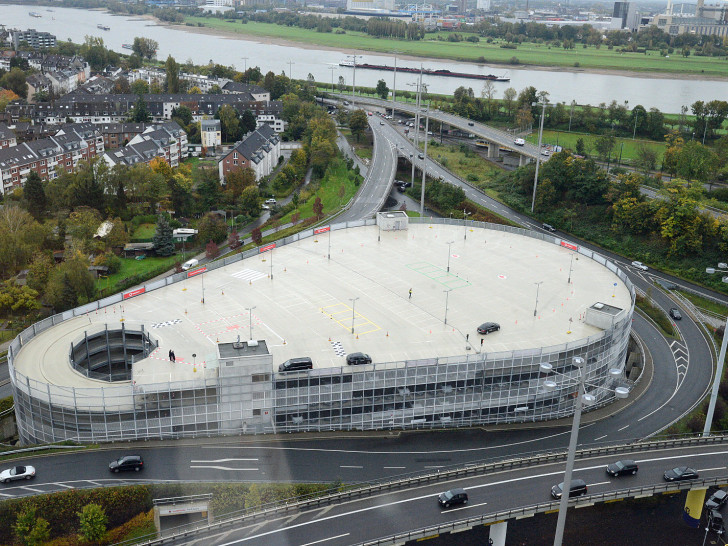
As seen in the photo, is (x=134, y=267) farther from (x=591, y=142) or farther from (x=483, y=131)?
(x=591, y=142)

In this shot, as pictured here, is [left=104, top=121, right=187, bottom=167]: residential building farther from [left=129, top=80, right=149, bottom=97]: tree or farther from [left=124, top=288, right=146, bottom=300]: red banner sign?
[left=124, top=288, right=146, bottom=300]: red banner sign

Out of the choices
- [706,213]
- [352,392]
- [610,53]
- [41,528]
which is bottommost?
A: [41,528]

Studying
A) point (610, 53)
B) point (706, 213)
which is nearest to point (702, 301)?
point (706, 213)

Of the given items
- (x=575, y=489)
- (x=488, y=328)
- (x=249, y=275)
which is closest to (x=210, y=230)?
(x=249, y=275)

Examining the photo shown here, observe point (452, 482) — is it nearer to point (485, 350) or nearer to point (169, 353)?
point (485, 350)

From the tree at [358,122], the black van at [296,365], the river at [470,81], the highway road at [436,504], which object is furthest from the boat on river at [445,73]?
the highway road at [436,504]

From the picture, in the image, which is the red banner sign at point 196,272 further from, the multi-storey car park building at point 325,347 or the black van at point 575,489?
the black van at point 575,489
